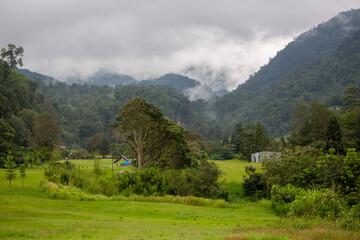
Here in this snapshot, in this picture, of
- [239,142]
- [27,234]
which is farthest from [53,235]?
[239,142]

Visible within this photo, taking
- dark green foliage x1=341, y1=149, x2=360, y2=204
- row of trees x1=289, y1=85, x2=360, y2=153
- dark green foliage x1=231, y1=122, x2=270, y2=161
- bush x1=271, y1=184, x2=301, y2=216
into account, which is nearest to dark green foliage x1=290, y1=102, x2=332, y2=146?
row of trees x1=289, y1=85, x2=360, y2=153

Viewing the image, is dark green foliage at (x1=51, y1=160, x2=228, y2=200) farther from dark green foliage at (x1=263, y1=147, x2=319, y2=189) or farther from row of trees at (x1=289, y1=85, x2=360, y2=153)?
row of trees at (x1=289, y1=85, x2=360, y2=153)

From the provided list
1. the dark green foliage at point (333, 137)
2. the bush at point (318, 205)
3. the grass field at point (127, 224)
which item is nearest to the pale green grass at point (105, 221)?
the grass field at point (127, 224)

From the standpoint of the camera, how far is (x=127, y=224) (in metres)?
15.2

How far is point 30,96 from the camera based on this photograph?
337ft

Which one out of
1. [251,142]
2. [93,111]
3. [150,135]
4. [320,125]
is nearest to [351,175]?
[150,135]

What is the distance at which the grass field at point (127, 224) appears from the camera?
9.95m

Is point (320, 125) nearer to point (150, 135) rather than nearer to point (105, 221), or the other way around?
point (150, 135)

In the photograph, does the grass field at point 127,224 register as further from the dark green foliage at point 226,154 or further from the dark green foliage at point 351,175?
the dark green foliage at point 226,154

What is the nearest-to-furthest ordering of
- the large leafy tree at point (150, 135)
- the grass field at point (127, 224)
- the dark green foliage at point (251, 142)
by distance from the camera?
the grass field at point (127, 224)
the large leafy tree at point (150, 135)
the dark green foliage at point (251, 142)

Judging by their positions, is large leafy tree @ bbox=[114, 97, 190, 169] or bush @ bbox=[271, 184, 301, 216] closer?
bush @ bbox=[271, 184, 301, 216]

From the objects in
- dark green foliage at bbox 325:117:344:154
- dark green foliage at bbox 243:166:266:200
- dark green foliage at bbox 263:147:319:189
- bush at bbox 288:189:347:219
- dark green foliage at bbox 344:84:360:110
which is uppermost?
dark green foliage at bbox 344:84:360:110

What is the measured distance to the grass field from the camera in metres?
9.95

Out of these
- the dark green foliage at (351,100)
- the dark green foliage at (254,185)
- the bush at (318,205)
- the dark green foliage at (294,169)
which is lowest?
the dark green foliage at (254,185)
